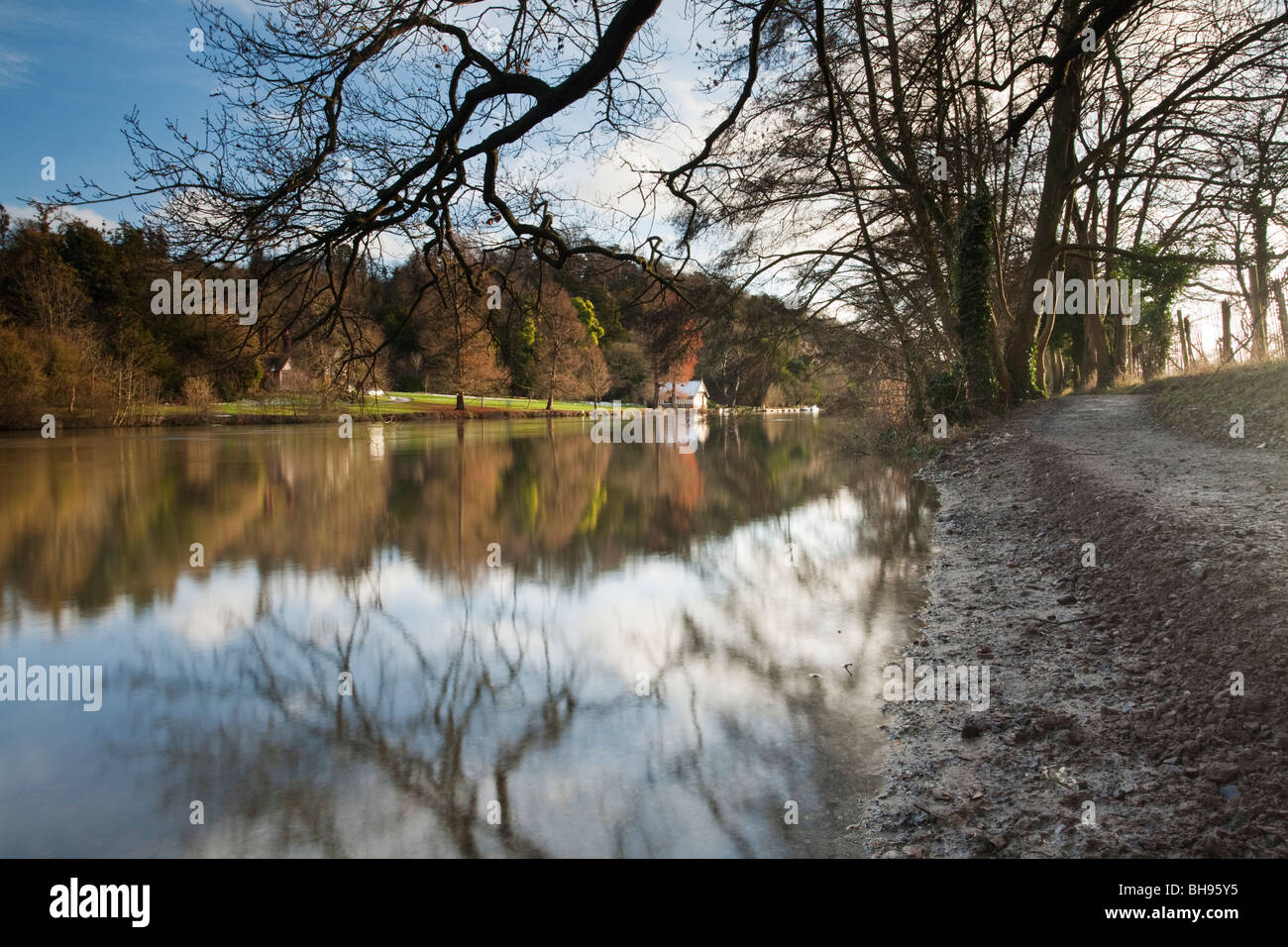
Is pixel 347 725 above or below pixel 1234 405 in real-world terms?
below

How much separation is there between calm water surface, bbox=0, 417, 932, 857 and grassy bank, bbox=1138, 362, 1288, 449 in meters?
3.74

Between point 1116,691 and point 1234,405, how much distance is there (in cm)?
918

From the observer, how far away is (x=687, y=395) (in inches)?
2965

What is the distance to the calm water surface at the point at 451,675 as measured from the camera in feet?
10.5

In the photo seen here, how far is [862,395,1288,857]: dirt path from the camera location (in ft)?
8.54

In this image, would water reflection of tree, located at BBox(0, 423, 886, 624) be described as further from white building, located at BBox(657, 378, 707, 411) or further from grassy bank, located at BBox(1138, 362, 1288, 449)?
white building, located at BBox(657, 378, 707, 411)

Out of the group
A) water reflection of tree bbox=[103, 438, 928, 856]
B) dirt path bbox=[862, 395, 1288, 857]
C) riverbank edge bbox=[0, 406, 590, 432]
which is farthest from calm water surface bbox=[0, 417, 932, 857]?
riverbank edge bbox=[0, 406, 590, 432]

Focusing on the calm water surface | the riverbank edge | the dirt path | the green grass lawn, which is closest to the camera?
the dirt path

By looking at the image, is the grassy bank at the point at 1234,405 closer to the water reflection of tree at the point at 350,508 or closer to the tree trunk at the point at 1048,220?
the tree trunk at the point at 1048,220

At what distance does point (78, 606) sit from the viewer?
6.69 meters

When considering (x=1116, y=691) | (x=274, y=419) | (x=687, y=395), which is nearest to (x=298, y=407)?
(x=274, y=419)

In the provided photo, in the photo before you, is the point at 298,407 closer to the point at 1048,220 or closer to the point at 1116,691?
the point at 1048,220
